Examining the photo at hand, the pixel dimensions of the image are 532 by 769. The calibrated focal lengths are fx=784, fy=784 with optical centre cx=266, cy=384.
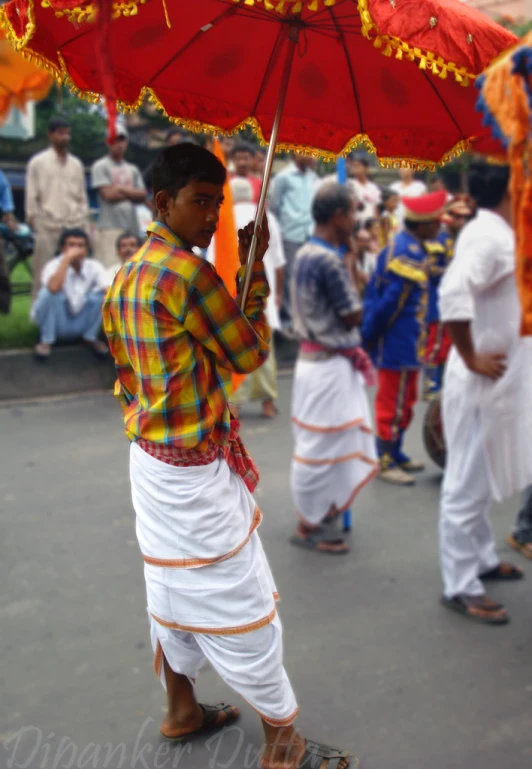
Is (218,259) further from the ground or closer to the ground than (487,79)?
closer to the ground

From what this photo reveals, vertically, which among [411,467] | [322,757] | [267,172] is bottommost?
[411,467]

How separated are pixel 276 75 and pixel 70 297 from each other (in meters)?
5.32

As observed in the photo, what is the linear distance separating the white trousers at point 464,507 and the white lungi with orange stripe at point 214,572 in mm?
1355

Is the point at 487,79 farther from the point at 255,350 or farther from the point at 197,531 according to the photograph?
the point at 197,531

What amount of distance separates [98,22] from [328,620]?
2674 millimetres

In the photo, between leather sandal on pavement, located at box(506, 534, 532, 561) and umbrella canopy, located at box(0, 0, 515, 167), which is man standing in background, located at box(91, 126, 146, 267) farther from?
umbrella canopy, located at box(0, 0, 515, 167)

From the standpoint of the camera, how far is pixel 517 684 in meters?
2.97

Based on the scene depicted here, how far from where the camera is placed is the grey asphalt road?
2.60 metres

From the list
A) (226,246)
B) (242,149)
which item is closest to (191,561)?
(226,246)

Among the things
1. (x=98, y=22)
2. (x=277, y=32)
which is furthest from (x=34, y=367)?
(x=98, y=22)

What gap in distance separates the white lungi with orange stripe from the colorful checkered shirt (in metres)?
0.14

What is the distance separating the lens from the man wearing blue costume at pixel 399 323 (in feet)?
17.4

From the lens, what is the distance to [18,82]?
87.4 inches

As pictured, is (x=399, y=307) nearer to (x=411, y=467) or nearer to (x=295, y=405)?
(x=411, y=467)
